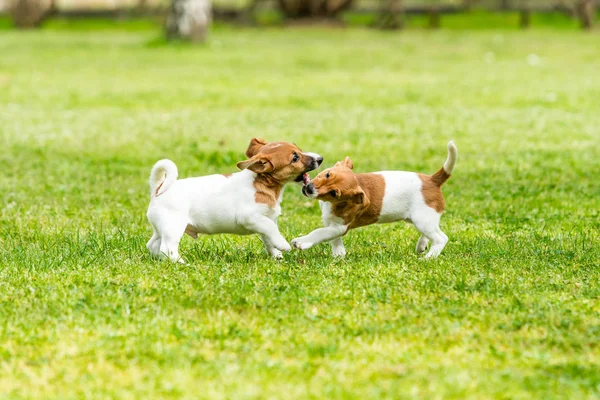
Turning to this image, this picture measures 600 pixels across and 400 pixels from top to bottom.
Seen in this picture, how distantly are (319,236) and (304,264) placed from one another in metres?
0.21

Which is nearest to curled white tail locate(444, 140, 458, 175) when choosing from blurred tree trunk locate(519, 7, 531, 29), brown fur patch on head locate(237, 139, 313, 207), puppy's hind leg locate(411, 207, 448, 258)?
puppy's hind leg locate(411, 207, 448, 258)

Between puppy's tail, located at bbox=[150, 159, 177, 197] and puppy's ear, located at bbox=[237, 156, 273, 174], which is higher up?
puppy's ear, located at bbox=[237, 156, 273, 174]

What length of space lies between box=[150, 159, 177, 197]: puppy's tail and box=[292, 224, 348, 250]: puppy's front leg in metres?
0.91

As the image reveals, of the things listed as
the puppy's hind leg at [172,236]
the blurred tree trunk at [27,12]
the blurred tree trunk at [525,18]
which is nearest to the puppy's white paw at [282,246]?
the puppy's hind leg at [172,236]

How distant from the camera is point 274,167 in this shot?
667 cm

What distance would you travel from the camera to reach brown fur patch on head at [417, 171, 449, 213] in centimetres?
687

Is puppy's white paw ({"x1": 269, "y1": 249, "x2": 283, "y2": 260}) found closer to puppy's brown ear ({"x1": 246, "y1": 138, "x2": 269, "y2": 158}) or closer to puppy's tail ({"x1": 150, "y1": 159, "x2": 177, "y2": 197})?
→ puppy's brown ear ({"x1": 246, "y1": 138, "x2": 269, "y2": 158})

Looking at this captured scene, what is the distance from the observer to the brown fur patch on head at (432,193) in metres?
6.87

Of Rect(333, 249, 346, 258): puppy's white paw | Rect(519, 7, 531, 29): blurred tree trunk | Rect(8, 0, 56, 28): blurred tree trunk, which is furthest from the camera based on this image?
Rect(8, 0, 56, 28): blurred tree trunk

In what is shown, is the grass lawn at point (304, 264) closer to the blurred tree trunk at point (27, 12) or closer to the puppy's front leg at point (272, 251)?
the puppy's front leg at point (272, 251)

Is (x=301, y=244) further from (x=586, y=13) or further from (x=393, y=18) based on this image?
(x=393, y=18)

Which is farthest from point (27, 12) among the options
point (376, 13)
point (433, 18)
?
point (433, 18)

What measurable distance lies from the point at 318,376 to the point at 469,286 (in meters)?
1.74

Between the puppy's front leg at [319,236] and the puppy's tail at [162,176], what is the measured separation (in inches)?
35.9
